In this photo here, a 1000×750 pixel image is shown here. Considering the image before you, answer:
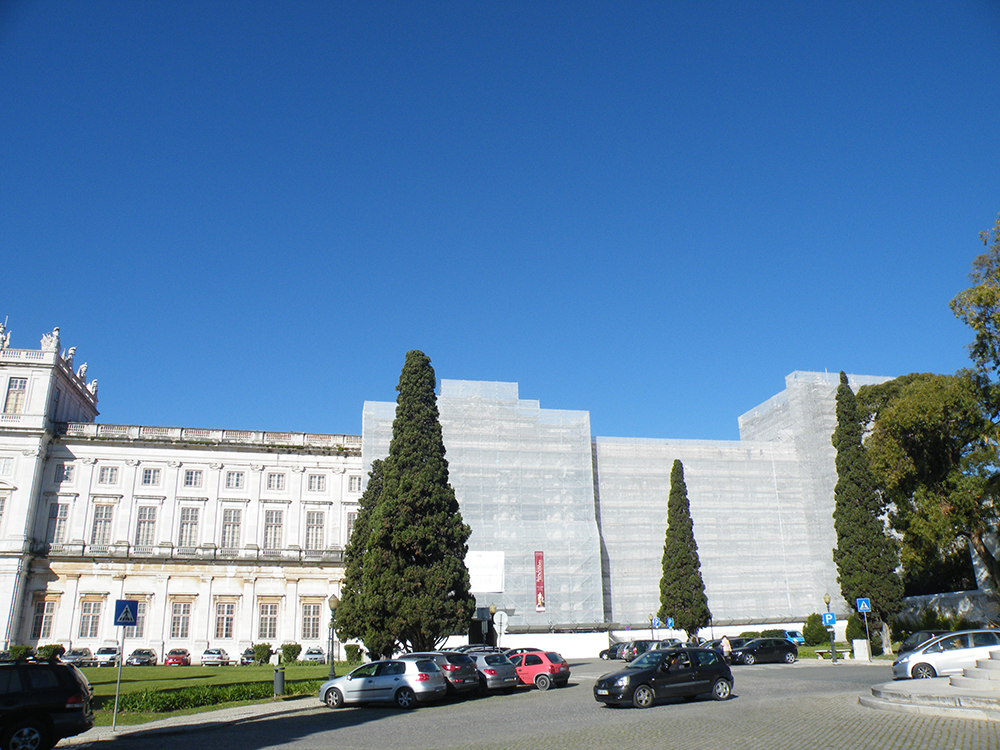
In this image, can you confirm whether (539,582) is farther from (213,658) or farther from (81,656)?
(81,656)

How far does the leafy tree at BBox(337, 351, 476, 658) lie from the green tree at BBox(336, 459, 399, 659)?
0.04 meters

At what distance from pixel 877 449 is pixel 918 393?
3.88 m

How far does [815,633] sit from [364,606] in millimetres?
31694

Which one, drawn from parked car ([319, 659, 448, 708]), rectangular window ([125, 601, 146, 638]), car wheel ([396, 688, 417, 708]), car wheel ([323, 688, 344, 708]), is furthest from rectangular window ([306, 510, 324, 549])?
car wheel ([396, 688, 417, 708])

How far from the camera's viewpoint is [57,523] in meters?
50.3

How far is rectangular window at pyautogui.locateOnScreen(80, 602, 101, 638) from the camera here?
48.7m

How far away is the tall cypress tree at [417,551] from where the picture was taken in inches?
1064

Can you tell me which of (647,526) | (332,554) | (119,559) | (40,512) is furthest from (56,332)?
(647,526)

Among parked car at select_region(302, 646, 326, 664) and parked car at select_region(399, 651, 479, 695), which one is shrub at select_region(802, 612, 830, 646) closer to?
parked car at select_region(302, 646, 326, 664)

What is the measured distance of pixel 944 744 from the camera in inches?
442

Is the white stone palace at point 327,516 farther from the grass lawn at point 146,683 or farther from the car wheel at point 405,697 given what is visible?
the car wheel at point 405,697

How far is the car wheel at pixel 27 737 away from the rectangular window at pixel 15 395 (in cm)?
4553

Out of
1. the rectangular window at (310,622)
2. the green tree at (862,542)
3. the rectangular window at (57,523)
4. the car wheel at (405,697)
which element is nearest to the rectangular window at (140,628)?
the rectangular window at (57,523)


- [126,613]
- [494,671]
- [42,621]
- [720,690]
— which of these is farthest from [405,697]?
[42,621]
